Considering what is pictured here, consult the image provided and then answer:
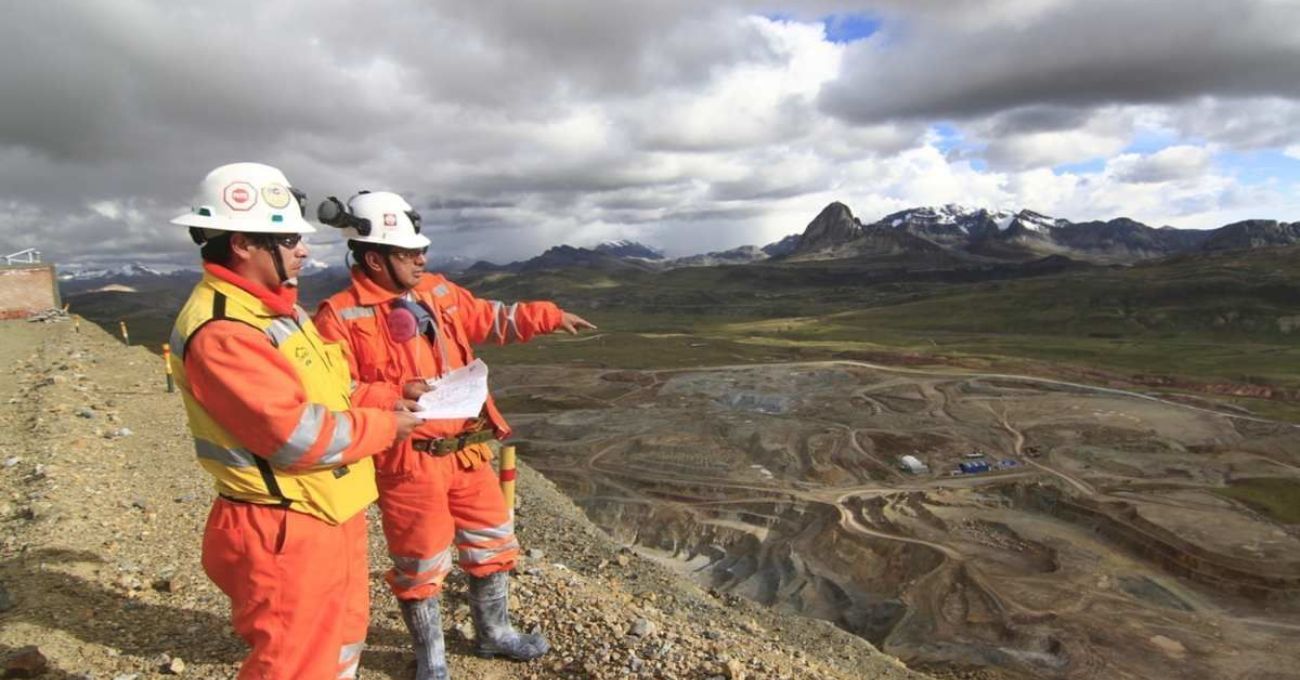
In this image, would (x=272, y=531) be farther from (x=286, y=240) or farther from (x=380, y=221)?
(x=380, y=221)

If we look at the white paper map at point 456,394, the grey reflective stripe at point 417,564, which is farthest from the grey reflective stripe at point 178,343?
the grey reflective stripe at point 417,564

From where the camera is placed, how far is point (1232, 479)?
38.6m

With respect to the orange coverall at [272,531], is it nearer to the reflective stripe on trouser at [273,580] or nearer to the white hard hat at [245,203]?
the reflective stripe on trouser at [273,580]

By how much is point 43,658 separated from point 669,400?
181ft

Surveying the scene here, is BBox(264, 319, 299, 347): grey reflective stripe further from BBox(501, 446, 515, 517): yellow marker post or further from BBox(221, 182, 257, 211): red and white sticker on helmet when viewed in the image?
BBox(501, 446, 515, 517): yellow marker post

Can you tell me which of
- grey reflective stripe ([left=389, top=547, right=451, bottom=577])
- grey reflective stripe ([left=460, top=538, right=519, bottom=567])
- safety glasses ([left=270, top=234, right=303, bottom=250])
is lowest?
grey reflective stripe ([left=460, top=538, right=519, bottom=567])

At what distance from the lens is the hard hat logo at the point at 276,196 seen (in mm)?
3354

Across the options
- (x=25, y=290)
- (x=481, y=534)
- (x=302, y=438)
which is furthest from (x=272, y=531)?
(x=25, y=290)

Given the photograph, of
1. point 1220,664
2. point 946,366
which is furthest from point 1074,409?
point 1220,664

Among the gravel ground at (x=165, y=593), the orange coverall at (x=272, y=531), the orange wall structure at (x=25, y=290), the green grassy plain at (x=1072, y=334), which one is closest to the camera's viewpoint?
the orange coverall at (x=272, y=531)

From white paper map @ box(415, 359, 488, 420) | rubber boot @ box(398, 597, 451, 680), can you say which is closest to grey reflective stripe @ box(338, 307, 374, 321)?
white paper map @ box(415, 359, 488, 420)

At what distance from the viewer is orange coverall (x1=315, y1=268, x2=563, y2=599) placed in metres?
4.56

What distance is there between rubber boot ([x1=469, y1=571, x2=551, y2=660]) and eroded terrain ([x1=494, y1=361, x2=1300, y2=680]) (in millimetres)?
19754

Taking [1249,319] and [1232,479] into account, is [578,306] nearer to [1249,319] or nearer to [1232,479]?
[1249,319]
